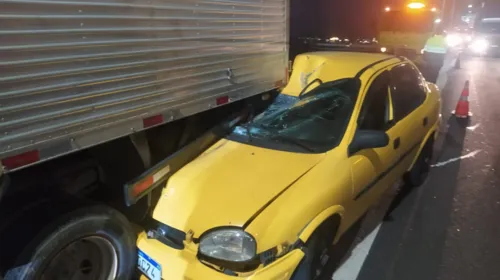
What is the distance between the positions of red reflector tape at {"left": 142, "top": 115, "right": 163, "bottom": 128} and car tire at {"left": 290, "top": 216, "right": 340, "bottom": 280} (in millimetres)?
1214

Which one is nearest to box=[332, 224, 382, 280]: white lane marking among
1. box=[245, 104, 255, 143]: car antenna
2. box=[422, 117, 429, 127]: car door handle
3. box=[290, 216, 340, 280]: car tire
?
box=[290, 216, 340, 280]: car tire

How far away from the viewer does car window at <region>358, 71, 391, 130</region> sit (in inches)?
135

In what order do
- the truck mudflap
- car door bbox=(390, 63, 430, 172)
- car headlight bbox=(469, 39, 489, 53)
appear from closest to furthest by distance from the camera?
1. the truck mudflap
2. car door bbox=(390, 63, 430, 172)
3. car headlight bbox=(469, 39, 489, 53)

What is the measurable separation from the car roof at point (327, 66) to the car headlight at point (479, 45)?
1723 cm

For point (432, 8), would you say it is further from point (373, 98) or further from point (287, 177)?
point (287, 177)

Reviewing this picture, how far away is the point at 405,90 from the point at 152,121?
264 cm

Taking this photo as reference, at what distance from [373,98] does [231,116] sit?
122cm

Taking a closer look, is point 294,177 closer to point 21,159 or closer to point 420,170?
point 21,159

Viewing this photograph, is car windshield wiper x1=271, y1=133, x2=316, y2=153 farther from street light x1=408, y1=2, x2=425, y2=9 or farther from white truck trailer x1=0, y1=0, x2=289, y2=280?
street light x1=408, y1=2, x2=425, y2=9

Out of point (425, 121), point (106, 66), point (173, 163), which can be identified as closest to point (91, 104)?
point (106, 66)

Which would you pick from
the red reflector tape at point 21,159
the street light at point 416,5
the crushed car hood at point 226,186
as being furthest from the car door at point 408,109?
the street light at point 416,5

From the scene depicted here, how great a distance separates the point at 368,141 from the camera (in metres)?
3.09

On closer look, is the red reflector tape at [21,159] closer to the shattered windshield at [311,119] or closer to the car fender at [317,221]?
the car fender at [317,221]

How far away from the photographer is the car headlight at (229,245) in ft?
7.93
